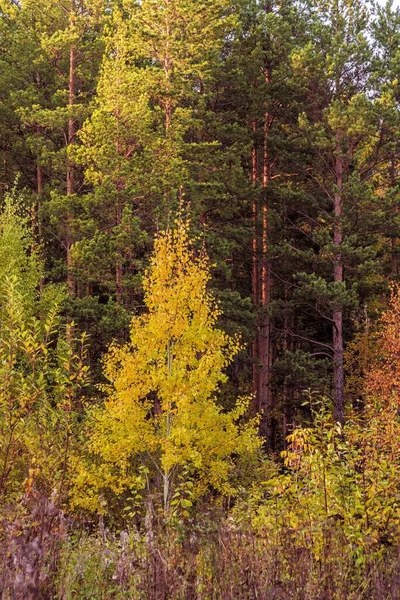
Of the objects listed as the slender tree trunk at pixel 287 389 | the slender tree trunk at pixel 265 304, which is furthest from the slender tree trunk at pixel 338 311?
the slender tree trunk at pixel 265 304

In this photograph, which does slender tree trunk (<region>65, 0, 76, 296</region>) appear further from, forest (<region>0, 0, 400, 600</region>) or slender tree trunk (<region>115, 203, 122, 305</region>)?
slender tree trunk (<region>115, 203, 122, 305</region>)

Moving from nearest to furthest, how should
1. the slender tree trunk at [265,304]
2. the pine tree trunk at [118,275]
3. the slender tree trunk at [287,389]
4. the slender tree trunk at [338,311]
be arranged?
the pine tree trunk at [118,275]
the slender tree trunk at [338,311]
the slender tree trunk at [265,304]
the slender tree trunk at [287,389]

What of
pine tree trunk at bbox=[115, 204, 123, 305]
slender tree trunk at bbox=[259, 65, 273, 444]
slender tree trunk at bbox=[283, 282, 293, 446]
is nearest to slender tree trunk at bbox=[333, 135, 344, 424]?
slender tree trunk at bbox=[283, 282, 293, 446]

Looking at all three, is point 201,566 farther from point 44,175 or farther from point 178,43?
point 44,175

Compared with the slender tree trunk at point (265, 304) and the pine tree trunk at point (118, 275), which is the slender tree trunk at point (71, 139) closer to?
the pine tree trunk at point (118, 275)

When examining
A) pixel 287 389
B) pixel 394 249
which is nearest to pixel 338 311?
pixel 394 249

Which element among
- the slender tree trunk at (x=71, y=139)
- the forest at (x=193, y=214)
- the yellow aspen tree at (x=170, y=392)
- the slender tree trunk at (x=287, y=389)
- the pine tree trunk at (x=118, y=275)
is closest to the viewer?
the yellow aspen tree at (x=170, y=392)

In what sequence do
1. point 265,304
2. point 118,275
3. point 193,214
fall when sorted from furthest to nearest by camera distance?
point 265,304
point 193,214
point 118,275

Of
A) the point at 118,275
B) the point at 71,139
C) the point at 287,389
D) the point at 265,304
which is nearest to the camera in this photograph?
the point at 118,275

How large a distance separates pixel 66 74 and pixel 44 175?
457cm

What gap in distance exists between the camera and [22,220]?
A: 18.9 meters

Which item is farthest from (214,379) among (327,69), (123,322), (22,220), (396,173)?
(396,173)

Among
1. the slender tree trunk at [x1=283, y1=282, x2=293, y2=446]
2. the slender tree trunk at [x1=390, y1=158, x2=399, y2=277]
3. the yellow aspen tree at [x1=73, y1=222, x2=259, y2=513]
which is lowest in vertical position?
the yellow aspen tree at [x1=73, y1=222, x2=259, y2=513]

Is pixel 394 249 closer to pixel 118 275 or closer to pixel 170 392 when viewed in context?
pixel 118 275
